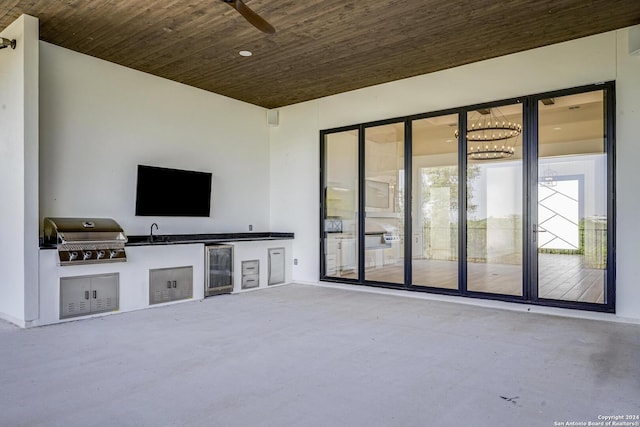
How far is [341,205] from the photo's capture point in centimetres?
709

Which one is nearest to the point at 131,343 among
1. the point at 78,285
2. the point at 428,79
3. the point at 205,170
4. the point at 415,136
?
the point at 78,285

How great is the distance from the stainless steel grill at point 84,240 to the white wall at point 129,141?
34 cm

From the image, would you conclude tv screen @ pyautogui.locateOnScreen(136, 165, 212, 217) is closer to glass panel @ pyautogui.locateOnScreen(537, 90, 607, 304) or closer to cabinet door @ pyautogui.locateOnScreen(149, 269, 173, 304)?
cabinet door @ pyautogui.locateOnScreen(149, 269, 173, 304)

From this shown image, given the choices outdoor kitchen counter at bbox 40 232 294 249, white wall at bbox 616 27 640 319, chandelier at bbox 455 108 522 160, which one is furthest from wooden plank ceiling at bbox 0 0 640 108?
outdoor kitchen counter at bbox 40 232 294 249

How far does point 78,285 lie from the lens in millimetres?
4754

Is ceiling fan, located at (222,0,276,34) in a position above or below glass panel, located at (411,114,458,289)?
above

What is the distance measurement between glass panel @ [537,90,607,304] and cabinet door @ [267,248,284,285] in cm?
393

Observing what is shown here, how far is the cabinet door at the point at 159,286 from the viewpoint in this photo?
17.8 feet

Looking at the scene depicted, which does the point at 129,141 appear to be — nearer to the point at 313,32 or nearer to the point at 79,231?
the point at 79,231

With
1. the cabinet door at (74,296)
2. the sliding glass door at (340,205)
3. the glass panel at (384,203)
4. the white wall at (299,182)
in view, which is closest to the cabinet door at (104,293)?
the cabinet door at (74,296)

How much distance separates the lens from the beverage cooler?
239 inches

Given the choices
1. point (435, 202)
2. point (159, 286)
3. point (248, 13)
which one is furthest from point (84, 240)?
point (435, 202)

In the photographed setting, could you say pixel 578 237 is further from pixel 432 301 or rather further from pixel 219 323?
pixel 219 323

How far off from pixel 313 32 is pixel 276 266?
3837mm
